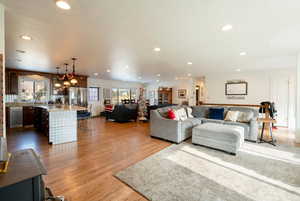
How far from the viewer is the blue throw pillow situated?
A: 4.94m

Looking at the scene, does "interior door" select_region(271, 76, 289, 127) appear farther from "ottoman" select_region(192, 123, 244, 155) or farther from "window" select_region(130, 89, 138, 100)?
"window" select_region(130, 89, 138, 100)

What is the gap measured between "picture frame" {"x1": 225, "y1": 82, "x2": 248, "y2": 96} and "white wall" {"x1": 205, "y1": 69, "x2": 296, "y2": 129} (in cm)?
16

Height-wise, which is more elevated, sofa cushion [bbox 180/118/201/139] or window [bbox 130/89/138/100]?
window [bbox 130/89/138/100]

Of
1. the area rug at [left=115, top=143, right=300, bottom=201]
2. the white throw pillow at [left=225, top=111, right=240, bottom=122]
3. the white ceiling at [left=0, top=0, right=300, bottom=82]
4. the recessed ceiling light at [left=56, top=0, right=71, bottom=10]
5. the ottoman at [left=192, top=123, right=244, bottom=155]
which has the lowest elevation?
the area rug at [left=115, top=143, right=300, bottom=201]

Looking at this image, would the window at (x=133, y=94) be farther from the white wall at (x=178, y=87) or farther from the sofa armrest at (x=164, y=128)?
the sofa armrest at (x=164, y=128)

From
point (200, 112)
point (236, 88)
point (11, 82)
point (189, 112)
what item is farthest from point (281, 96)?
point (11, 82)

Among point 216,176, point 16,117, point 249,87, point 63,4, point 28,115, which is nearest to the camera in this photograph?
point 63,4

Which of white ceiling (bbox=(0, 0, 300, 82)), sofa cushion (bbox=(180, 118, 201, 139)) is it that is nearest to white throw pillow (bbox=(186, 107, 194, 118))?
sofa cushion (bbox=(180, 118, 201, 139))

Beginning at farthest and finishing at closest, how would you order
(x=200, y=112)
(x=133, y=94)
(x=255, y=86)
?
(x=133, y=94) → (x=255, y=86) → (x=200, y=112)

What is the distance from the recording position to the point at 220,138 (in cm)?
327

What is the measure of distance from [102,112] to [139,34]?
7.41 meters

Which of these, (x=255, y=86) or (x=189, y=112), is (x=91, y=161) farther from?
(x=255, y=86)

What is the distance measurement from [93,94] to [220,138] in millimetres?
7941

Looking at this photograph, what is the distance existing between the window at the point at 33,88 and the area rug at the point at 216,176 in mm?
6446
